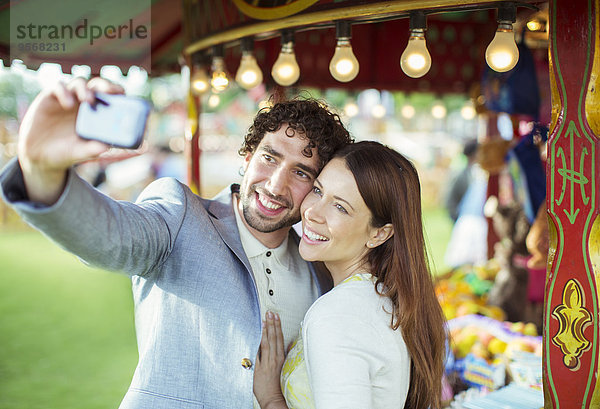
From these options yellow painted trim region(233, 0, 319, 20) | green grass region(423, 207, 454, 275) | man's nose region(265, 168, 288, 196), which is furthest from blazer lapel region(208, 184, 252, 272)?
green grass region(423, 207, 454, 275)

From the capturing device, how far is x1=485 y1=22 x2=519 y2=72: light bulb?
2.20m

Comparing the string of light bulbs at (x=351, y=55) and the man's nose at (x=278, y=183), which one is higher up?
the string of light bulbs at (x=351, y=55)

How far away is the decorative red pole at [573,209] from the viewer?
72.4 inches

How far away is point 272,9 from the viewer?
Result: 266cm

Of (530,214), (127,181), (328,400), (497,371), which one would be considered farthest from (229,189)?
(127,181)

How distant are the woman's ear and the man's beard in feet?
0.99

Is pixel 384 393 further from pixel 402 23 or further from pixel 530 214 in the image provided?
pixel 402 23

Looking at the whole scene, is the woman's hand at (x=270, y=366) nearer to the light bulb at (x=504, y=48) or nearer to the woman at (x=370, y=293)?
the woman at (x=370, y=293)

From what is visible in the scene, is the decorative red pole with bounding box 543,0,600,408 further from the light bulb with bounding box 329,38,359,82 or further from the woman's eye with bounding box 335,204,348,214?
the light bulb with bounding box 329,38,359,82

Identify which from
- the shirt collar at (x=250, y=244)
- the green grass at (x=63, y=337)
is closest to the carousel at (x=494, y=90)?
the shirt collar at (x=250, y=244)

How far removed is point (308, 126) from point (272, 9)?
889 millimetres

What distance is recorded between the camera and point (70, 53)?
448cm

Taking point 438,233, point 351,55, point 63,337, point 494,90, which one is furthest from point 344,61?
point 438,233

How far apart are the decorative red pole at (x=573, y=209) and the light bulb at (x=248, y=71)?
1804 millimetres
